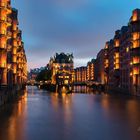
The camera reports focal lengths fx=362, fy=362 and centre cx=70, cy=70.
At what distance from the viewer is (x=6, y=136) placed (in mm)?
30156

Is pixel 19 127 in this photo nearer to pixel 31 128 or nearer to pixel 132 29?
pixel 31 128

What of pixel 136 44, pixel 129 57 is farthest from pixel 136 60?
pixel 129 57

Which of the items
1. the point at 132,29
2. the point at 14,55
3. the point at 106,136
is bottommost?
the point at 106,136

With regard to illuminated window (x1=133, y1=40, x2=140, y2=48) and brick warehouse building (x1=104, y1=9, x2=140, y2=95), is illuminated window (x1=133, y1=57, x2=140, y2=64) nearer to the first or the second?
brick warehouse building (x1=104, y1=9, x2=140, y2=95)

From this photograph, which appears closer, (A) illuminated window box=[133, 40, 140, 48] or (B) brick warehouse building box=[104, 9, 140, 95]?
(A) illuminated window box=[133, 40, 140, 48]

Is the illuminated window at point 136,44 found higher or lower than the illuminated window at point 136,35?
lower

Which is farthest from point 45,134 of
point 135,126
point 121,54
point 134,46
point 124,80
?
point 121,54

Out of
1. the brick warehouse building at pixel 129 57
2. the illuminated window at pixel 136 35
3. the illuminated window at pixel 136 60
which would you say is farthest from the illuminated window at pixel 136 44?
the illuminated window at pixel 136 60

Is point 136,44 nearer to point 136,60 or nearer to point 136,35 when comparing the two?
point 136,35

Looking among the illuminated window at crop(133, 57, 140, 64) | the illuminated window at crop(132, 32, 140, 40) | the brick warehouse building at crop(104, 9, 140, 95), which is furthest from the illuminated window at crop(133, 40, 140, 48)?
the illuminated window at crop(133, 57, 140, 64)

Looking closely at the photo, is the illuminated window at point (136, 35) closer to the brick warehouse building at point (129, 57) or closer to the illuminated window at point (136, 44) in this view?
the brick warehouse building at point (129, 57)

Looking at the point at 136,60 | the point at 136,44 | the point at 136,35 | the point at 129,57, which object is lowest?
the point at 136,60

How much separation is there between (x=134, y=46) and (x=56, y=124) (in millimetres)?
80234

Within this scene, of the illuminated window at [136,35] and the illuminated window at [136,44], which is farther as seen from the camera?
the illuminated window at [136,35]
